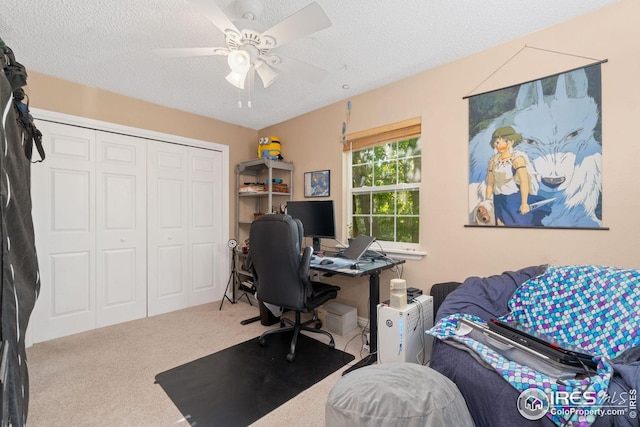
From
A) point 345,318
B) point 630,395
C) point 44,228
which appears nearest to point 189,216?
point 44,228

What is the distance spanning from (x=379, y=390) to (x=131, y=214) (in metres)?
3.14

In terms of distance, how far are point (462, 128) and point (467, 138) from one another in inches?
3.8

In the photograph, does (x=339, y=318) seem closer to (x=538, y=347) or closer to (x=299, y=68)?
(x=538, y=347)

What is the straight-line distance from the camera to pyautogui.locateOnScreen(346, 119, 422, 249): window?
2.64 meters

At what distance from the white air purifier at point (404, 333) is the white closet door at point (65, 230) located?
2.90 meters

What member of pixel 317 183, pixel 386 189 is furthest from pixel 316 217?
pixel 386 189

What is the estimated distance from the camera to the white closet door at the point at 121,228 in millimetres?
2904

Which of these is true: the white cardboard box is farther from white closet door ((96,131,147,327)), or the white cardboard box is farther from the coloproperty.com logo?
white closet door ((96,131,147,327))

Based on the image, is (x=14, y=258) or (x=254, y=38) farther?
(x=254, y=38)

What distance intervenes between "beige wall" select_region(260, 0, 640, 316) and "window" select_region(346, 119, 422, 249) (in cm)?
12

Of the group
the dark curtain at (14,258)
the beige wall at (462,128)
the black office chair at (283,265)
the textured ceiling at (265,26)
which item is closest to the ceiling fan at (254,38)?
the textured ceiling at (265,26)

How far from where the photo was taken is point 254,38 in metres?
1.65

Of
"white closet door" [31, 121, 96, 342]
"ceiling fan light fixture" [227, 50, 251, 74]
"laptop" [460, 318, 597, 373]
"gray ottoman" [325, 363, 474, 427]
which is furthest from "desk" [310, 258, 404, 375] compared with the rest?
"white closet door" [31, 121, 96, 342]

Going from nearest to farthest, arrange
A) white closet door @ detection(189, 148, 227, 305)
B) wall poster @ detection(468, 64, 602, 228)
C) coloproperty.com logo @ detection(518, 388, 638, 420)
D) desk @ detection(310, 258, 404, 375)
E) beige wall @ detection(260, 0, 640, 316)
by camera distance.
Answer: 1. coloproperty.com logo @ detection(518, 388, 638, 420)
2. beige wall @ detection(260, 0, 640, 316)
3. wall poster @ detection(468, 64, 602, 228)
4. desk @ detection(310, 258, 404, 375)
5. white closet door @ detection(189, 148, 227, 305)
